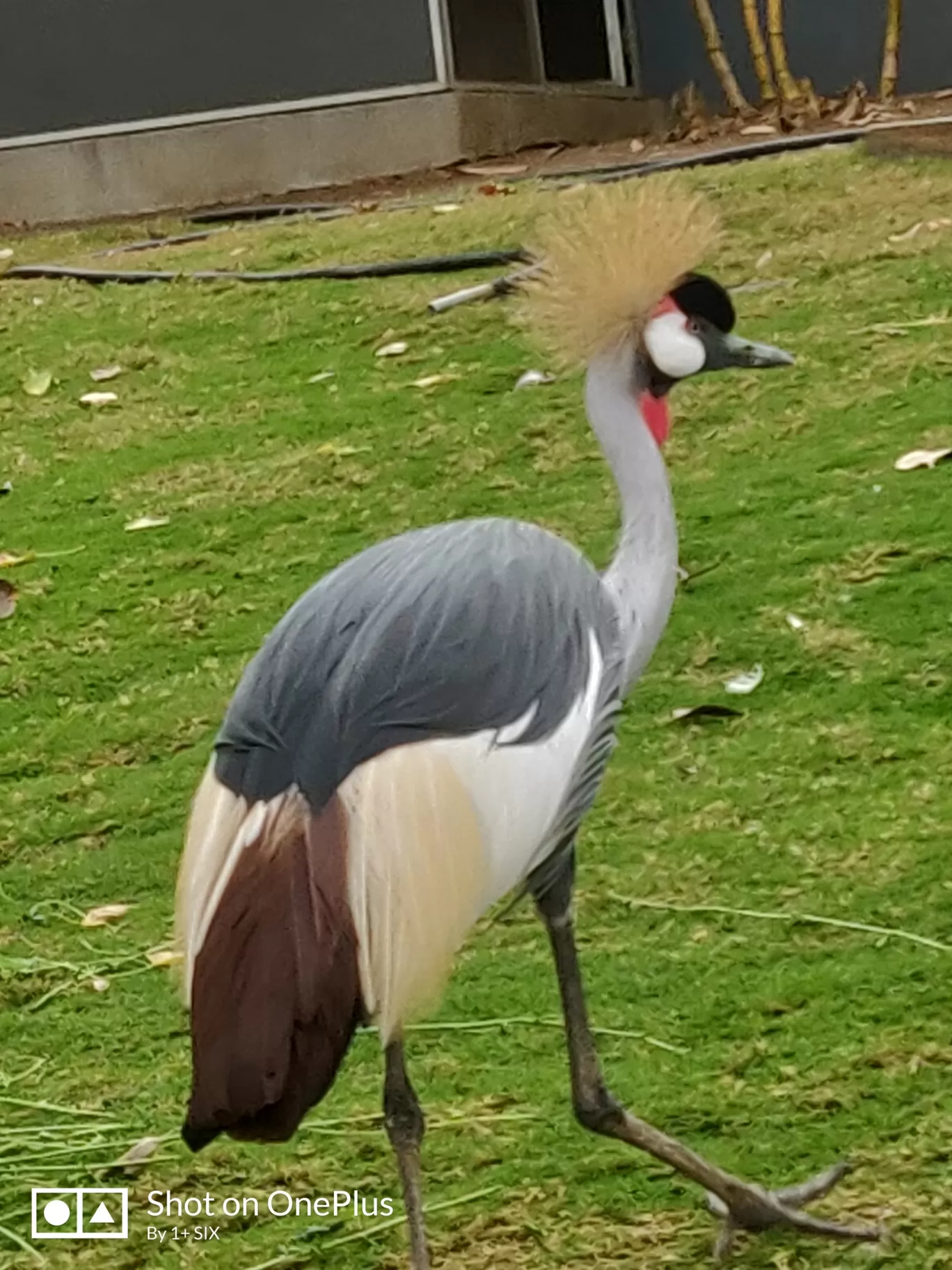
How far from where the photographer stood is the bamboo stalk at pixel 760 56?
930cm

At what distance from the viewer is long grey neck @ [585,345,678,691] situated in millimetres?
2490

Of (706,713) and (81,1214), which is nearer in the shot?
(81,1214)

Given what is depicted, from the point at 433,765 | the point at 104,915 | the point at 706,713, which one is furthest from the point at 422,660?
the point at 706,713

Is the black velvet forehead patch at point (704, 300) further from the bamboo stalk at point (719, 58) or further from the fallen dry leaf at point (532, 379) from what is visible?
the bamboo stalk at point (719, 58)

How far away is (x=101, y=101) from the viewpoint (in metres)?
9.54

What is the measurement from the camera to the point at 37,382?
624 cm

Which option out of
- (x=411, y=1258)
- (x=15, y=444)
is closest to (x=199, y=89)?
(x=15, y=444)

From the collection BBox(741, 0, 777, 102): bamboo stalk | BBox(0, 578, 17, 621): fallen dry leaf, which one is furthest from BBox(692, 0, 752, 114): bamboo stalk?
BBox(0, 578, 17, 621): fallen dry leaf

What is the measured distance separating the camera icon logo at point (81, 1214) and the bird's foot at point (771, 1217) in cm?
81

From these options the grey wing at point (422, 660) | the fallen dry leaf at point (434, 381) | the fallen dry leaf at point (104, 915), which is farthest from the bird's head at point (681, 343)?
the fallen dry leaf at point (434, 381)

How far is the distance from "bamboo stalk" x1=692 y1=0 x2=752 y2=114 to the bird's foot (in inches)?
304

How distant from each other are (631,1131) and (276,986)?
65cm

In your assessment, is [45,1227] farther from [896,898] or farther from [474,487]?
[474,487]

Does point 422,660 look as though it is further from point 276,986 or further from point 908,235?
point 908,235
